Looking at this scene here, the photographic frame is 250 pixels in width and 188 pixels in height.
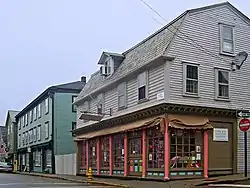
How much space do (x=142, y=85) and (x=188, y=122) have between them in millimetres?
Answer: 3870

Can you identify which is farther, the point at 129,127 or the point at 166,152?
the point at 129,127

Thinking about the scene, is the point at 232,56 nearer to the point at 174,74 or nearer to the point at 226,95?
the point at 226,95

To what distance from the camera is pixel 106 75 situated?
105ft

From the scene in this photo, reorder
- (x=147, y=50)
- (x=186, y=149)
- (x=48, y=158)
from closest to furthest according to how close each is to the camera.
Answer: (x=186, y=149) < (x=147, y=50) < (x=48, y=158)

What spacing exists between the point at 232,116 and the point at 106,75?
10.6 meters

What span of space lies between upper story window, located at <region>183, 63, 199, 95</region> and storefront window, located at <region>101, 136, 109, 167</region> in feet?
28.9

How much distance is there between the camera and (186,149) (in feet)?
76.1

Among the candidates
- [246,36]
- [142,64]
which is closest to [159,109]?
[142,64]

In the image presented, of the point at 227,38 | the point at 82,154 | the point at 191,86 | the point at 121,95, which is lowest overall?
the point at 82,154

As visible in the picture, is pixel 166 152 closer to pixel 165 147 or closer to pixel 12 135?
pixel 165 147

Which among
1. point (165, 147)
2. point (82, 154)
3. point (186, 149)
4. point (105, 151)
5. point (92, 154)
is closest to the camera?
point (165, 147)

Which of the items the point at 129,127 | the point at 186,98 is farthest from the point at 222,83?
the point at 129,127

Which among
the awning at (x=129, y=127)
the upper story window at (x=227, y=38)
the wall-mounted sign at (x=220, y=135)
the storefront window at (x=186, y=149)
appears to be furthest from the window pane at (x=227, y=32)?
the awning at (x=129, y=127)

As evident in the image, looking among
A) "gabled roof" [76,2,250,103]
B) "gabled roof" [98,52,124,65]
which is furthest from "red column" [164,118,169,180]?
"gabled roof" [98,52,124,65]
